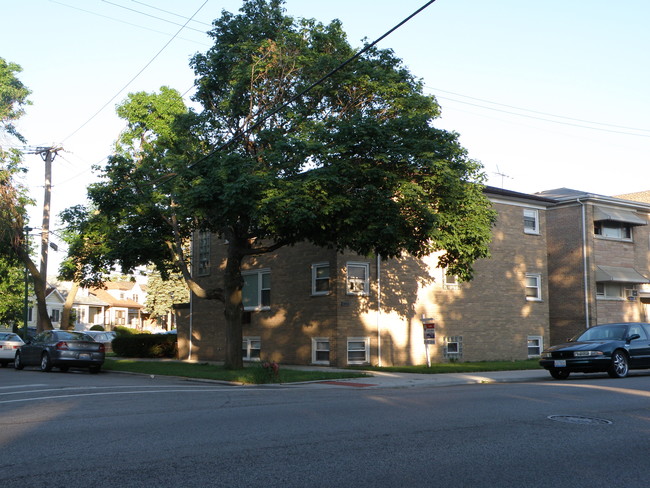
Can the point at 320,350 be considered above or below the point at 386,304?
below

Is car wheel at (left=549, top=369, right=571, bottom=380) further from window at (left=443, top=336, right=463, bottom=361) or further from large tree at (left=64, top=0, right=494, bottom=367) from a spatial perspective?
window at (left=443, top=336, right=463, bottom=361)

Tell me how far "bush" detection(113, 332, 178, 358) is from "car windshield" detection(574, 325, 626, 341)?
72.7 feet

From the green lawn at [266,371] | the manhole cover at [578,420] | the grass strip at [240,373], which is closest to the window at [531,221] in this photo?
the green lawn at [266,371]

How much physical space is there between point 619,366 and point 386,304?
366 inches

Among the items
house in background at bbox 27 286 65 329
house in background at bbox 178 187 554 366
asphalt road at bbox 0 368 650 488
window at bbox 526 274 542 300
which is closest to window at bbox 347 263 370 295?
house in background at bbox 178 187 554 366

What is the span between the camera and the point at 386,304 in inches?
1016

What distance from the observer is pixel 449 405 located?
1156 cm

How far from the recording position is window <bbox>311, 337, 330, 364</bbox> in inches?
992

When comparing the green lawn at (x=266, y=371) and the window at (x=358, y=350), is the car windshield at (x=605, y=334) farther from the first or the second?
the window at (x=358, y=350)

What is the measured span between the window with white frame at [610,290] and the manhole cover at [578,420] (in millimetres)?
24599

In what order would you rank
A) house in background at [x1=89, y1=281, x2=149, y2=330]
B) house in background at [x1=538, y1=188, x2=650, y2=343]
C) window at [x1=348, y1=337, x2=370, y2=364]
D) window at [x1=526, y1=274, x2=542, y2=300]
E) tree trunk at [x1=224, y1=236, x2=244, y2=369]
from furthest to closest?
house in background at [x1=89, y1=281, x2=149, y2=330] → house in background at [x1=538, y1=188, x2=650, y2=343] → window at [x1=526, y1=274, x2=542, y2=300] → window at [x1=348, y1=337, x2=370, y2=364] → tree trunk at [x1=224, y1=236, x2=244, y2=369]

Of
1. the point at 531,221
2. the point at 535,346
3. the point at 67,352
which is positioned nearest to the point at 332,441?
the point at 67,352

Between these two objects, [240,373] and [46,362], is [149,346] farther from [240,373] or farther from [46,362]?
[240,373]

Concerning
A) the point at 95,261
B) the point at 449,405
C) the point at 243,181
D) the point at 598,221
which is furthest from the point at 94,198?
the point at 598,221
